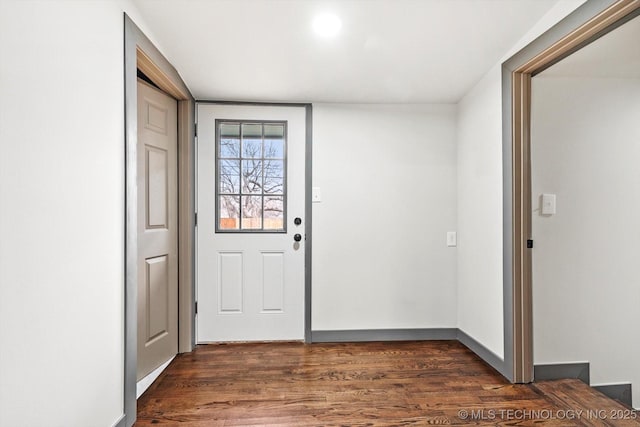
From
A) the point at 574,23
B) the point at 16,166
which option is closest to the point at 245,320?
the point at 16,166

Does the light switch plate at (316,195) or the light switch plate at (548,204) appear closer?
the light switch plate at (548,204)

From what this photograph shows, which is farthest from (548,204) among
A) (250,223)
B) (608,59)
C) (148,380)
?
(148,380)

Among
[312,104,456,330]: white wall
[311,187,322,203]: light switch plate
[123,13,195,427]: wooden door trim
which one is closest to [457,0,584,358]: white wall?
[312,104,456,330]: white wall

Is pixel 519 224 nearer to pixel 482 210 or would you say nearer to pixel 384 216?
pixel 482 210

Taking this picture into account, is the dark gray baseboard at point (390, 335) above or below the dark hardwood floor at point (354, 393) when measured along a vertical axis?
above

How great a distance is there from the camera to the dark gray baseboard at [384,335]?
2.99 metres

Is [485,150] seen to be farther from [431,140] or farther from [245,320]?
[245,320]

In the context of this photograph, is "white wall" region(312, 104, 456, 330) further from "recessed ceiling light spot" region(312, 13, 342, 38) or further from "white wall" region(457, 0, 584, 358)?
"recessed ceiling light spot" region(312, 13, 342, 38)

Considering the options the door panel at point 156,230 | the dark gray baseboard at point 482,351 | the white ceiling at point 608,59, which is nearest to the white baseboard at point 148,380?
the door panel at point 156,230

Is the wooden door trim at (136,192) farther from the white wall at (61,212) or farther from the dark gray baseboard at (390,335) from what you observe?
the dark gray baseboard at (390,335)

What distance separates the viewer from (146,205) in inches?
90.8

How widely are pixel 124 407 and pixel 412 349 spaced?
2.12m

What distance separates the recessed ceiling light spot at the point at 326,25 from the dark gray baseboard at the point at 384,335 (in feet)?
7.76

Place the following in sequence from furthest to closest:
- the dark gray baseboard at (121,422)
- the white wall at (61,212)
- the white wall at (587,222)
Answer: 1. the white wall at (587,222)
2. the dark gray baseboard at (121,422)
3. the white wall at (61,212)
